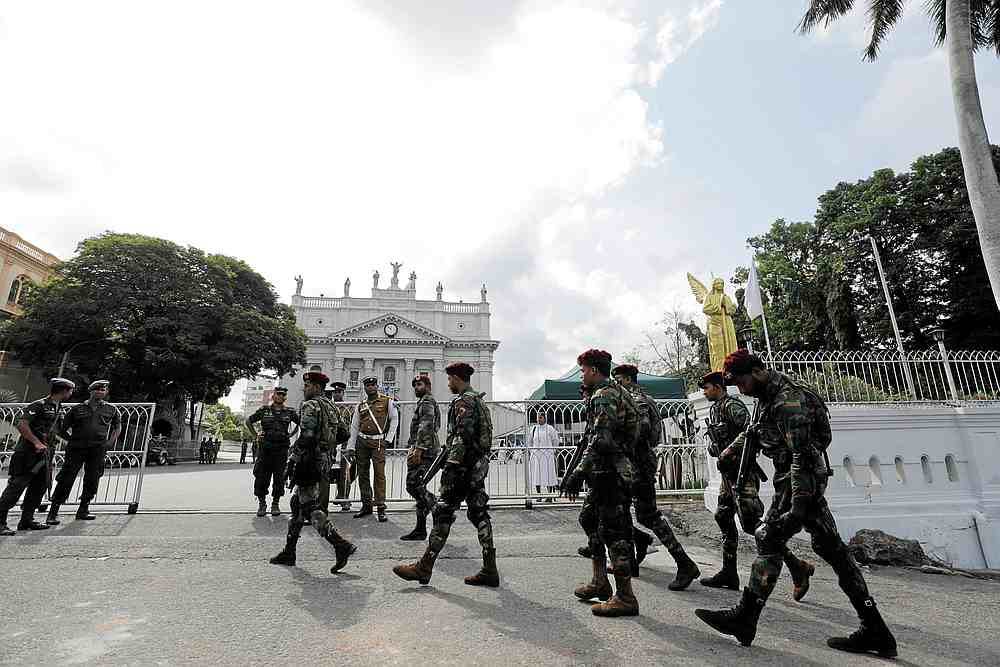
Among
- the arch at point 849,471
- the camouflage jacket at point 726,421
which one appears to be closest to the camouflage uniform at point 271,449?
the camouflage jacket at point 726,421

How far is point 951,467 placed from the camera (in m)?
6.88

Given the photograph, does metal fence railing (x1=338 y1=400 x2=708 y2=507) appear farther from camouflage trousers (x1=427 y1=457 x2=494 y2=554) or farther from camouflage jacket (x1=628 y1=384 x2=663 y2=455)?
camouflage trousers (x1=427 y1=457 x2=494 y2=554)

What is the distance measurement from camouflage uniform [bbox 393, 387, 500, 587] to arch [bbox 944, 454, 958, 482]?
22.2 ft

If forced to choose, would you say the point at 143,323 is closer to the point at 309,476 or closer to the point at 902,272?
the point at 309,476

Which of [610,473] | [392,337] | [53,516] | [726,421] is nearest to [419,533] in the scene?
[610,473]

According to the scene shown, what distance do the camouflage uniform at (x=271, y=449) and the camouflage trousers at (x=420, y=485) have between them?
2.25m

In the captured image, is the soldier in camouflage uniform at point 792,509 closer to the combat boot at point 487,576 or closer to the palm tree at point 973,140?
the combat boot at point 487,576

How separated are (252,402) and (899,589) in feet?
407

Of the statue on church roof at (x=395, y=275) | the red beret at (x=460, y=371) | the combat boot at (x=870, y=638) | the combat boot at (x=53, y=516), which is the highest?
the statue on church roof at (x=395, y=275)

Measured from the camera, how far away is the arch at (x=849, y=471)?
6.54 m

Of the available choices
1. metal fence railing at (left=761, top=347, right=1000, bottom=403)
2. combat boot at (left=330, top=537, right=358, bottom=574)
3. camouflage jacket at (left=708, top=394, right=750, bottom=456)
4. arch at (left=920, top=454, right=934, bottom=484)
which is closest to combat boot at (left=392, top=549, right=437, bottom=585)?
combat boot at (left=330, top=537, right=358, bottom=574)

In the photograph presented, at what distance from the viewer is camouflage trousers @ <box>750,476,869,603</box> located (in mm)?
2875

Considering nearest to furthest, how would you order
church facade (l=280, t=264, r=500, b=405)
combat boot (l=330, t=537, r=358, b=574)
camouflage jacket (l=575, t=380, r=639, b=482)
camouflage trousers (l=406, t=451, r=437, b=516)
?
1. camouflage jacket (l=575, t=380, r=639, b=482)
2. combat boot (l=330, t=537, r=358, b=574)
3. camouflage trousers (l=406, t=451, r=437, b=516)
4. church facade (l=280, t=264, r=500, b=405)

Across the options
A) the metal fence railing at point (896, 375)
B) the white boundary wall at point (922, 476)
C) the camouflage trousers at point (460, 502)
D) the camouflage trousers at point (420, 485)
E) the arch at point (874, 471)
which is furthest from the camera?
the metal fence railing at point (896, 375)
